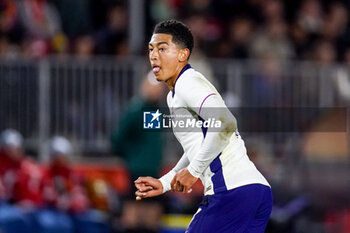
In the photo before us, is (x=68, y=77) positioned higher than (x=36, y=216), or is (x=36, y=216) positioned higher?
(x=68, y=77)

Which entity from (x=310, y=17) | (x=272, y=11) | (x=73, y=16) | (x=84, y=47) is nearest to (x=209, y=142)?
(x=84, y=47)

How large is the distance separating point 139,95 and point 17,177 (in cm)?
189

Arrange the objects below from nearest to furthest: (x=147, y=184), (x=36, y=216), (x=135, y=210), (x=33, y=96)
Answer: (x=147, y=184), (x=135, y=210), (x=36, y=216), (x=33, y=96)

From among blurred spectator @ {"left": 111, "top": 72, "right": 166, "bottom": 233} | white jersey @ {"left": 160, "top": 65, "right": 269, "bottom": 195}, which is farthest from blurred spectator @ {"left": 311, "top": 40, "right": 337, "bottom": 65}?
white jersey @ {"left": 160, "top": 65, "right": 269, "bottom": 195}

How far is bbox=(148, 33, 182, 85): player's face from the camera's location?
584 cm

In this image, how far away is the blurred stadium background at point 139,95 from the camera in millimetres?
→ 12008

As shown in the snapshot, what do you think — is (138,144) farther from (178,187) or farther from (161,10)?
(178,187)

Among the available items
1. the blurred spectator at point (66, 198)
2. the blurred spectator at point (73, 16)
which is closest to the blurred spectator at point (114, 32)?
the blurred spectator at point (73, 16)

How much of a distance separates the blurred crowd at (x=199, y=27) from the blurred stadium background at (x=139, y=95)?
21 mm

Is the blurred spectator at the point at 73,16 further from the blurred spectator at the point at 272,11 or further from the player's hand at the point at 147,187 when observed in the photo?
the player's hand at the point at 147,187

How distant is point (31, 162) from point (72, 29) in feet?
8.05

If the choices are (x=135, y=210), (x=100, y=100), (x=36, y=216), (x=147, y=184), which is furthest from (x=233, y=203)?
(x=100, y=100)

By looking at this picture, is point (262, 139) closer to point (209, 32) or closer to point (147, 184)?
point (209, 32)

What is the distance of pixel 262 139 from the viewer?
13422mm
